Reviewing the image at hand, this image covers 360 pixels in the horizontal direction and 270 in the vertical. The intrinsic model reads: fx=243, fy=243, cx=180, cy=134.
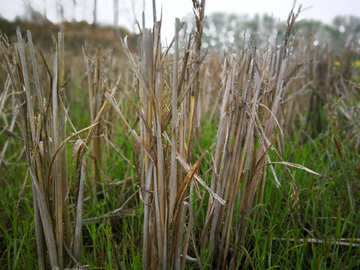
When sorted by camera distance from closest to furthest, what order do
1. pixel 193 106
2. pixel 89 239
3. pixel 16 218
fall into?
pixel 193 106 < pixel 16 218 < pixel 89 239

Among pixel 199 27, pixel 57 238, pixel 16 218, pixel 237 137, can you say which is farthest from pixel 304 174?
pixel 16 218

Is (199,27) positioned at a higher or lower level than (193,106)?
higher

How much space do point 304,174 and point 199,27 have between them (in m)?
1.06

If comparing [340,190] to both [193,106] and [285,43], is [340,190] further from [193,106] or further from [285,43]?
[193,106]

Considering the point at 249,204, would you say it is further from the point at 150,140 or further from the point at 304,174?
the point at 304,174

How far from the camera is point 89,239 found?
1.08 meters

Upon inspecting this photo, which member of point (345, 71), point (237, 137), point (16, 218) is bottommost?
point (16, 218)

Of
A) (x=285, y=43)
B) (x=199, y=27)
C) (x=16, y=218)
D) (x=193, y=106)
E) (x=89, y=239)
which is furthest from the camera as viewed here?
(x=89, y=239)

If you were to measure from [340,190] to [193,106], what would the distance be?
36.8 inches

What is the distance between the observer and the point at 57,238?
0.74 m

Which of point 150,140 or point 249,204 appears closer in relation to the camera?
point 150,140

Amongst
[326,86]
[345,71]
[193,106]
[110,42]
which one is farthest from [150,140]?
[110,42]

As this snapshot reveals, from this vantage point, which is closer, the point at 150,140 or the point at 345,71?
the point at 150,140

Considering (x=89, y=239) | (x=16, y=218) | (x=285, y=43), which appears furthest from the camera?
(x=89, y=239)
